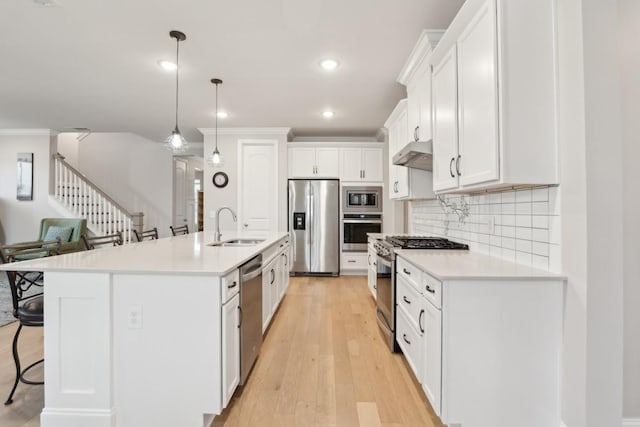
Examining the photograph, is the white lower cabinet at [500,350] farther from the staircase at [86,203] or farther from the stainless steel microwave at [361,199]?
the staircase at [86,203]

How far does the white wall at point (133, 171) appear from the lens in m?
7.13

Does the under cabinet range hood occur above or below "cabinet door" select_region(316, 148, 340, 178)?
below

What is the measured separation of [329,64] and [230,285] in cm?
228

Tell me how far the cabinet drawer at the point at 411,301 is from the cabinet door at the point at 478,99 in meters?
0.74

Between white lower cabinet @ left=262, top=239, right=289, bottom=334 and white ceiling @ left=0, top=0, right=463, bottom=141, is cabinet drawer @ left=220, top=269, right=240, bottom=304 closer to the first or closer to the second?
white lower cabinet @ left=262, top=239, right=289, bottom=334

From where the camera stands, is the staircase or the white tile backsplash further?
the staircase

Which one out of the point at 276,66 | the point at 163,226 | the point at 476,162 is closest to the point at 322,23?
the point at 276,66

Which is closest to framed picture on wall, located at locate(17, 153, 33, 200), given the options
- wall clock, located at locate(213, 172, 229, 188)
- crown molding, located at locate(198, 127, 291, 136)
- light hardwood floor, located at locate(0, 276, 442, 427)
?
crown molding, located at locate(198, 127, 291, 136)

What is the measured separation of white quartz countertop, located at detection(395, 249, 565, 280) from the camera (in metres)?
1.47

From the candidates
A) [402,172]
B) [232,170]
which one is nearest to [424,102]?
[402,172]

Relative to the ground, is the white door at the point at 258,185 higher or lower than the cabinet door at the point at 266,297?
higher

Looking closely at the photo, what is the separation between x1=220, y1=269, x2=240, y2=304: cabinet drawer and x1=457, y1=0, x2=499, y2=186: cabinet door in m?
1.45

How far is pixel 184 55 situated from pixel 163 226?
207 inches

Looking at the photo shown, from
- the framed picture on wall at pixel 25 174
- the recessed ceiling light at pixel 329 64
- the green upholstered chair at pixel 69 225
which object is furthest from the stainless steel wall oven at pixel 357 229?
the framed picture on wall at pixel 25 174
